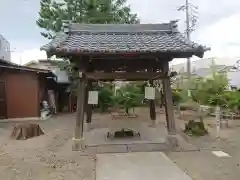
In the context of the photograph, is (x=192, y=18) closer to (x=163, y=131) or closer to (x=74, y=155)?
(x=163, y=131)

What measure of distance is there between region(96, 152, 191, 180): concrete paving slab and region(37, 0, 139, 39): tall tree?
1276cm

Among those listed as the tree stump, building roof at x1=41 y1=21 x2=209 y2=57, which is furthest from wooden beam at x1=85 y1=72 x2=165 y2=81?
the tree stump

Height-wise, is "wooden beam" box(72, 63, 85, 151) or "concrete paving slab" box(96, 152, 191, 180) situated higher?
"wooden beam" box(72, 63, 85, 151)

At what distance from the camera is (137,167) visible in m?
A: 6.83

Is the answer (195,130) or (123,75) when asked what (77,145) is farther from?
(195,130)

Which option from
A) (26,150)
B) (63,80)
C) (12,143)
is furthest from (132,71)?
(63,80)

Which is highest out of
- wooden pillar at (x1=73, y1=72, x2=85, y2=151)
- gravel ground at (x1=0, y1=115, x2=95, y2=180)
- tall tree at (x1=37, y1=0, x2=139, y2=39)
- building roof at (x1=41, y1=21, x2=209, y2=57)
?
tall tree at (x1=37, y1=0, x2=139, y2=39)

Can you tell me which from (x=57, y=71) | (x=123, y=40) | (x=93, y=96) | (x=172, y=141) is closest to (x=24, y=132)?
(x=93, y=96)

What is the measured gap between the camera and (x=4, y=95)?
55.6 ft

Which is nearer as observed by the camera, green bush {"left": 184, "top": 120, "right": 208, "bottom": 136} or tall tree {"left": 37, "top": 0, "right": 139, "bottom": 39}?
green bush {"left": 184, "top": 120, "right": 208, "bottom": 136}

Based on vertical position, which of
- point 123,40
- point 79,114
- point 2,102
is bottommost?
point 79,114

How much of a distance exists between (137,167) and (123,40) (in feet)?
12.8

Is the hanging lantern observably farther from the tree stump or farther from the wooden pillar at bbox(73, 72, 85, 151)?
the tree stump

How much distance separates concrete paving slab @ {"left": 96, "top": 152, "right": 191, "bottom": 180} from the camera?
612 centimetres
